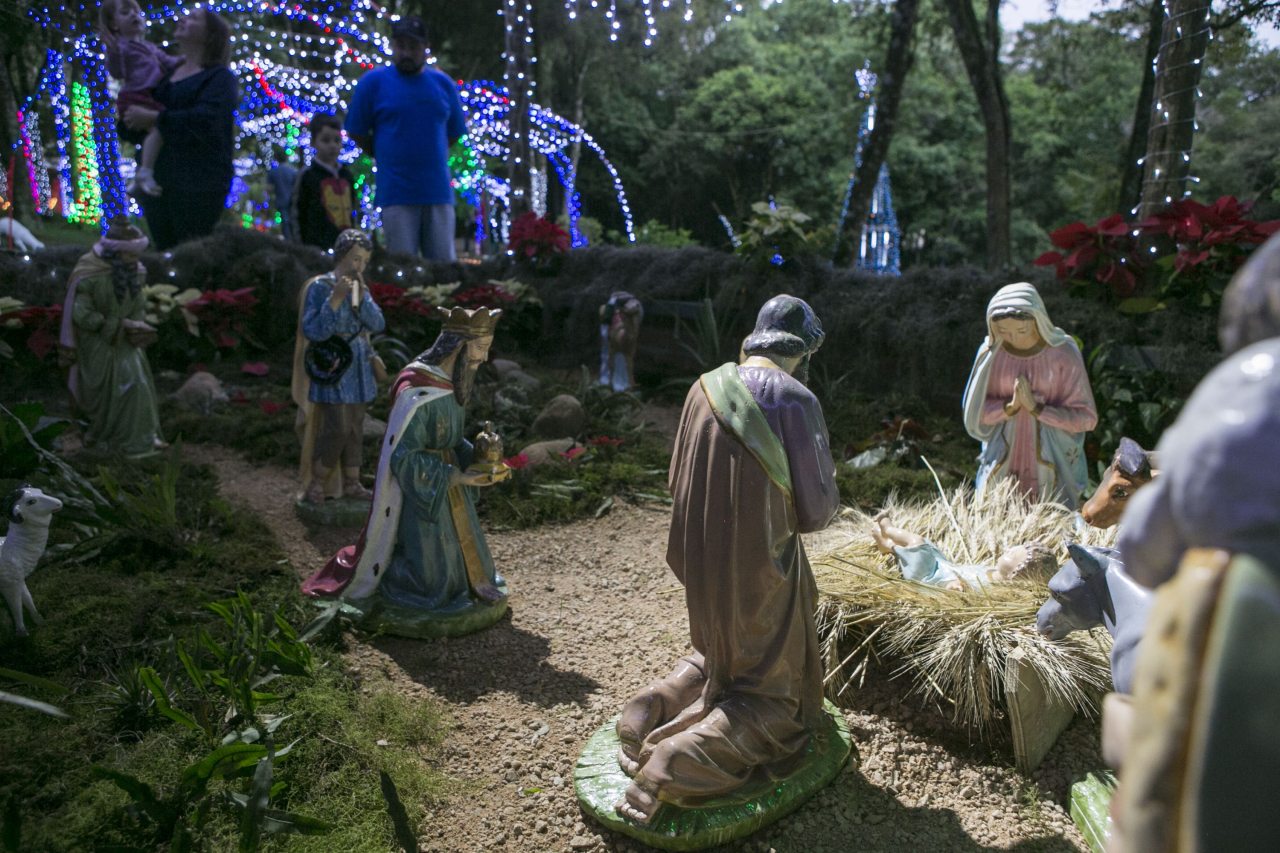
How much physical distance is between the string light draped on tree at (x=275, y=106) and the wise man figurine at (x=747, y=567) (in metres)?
6.62

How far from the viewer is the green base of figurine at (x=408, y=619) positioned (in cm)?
375

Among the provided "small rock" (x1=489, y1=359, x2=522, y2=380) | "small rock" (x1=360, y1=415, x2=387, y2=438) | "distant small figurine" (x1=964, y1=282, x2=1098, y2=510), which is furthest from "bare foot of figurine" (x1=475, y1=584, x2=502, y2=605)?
"small rock" (x1=489, y1=359, x2=522, y2=380)

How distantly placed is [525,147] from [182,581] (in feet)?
33.2

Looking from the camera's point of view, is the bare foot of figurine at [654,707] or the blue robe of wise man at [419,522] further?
the blue robe of wise man at [419,522]

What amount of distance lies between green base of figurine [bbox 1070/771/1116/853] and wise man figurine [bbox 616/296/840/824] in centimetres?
82

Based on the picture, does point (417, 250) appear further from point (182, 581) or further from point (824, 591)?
point (824, 591)

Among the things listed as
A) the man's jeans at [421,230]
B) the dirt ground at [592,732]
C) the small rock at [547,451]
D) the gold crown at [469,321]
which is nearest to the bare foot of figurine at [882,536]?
the dirt ground at [592,732]

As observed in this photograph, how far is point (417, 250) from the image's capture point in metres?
9.87

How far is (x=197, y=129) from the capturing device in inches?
323

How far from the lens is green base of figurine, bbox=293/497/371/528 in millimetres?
5141

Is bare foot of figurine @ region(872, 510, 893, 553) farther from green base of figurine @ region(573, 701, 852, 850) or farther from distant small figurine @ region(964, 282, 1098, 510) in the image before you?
green base of figurine @ region(573, 701, 852, 850)

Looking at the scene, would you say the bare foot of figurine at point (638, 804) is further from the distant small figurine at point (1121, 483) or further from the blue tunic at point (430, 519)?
the blue tunic at point (430, 519)

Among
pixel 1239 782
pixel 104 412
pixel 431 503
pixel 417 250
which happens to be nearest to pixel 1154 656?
pixel 1239 782

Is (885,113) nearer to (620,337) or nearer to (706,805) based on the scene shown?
(620,337)
